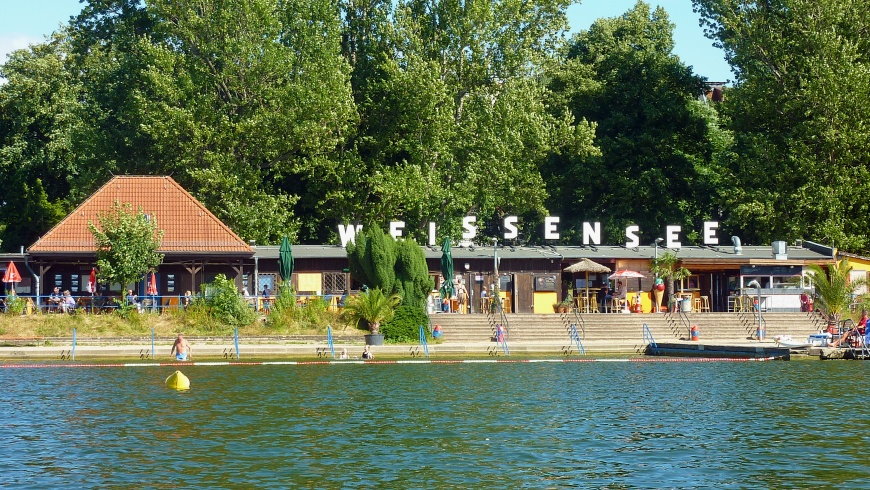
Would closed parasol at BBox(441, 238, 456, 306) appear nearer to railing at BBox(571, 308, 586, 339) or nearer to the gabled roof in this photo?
railing at BBox(571, 308, 586, 339)

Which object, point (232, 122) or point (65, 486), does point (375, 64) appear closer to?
point (232, 122)

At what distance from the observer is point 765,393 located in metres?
40.1

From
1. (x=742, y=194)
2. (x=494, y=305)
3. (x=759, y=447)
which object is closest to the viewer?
(x=759, y=447)

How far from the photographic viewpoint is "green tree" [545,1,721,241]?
82.9 m

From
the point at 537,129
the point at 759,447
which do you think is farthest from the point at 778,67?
the point at 759,447

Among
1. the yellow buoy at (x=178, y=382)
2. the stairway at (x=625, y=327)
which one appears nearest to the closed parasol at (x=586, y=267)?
the stairway at (x=625, y=327)

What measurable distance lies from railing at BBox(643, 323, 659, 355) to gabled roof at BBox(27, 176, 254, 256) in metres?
20.0

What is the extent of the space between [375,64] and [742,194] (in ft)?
78.2

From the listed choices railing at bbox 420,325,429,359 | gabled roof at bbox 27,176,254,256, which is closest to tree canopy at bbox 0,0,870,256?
gabled roof at bbox 27,176,254,256

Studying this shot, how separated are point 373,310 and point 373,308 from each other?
0.30ft

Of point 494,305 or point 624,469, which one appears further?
point 494,305

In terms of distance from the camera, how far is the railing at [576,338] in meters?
54.0

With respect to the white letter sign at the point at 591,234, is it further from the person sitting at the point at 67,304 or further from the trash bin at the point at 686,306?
the person sitting at the point at 67,304

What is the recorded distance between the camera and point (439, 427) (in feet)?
107
